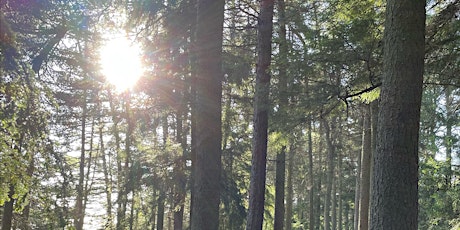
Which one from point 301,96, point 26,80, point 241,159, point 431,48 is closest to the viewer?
point 26,80

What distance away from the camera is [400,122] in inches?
150

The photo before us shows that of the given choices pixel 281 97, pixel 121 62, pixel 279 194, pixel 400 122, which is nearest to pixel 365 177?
pixel 279 194

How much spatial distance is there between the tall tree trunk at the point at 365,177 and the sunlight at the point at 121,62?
5.70 m

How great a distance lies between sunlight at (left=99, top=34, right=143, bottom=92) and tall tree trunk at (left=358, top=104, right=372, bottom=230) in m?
5.70

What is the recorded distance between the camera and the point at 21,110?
150 inches

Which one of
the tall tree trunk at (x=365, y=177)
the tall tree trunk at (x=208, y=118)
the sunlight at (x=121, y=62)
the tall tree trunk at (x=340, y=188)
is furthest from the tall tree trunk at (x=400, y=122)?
the tall tree trunk at (x=340, y=188)

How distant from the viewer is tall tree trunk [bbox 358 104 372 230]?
9656 millimetres

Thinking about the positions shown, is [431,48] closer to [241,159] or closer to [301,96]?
[301,96]

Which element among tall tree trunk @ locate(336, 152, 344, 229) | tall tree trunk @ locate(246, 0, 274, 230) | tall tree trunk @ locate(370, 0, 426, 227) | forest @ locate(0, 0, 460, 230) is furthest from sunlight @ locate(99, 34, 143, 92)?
tall tree trunk @ locate(336, 152, 344, 229)

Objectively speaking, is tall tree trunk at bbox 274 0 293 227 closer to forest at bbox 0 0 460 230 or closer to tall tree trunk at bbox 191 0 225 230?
forest at bbox 0 0 460 230

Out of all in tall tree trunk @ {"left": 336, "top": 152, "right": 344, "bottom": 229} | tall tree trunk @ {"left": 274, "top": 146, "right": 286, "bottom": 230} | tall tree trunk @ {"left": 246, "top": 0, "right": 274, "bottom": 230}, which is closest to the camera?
tall tree trunk @ {"left": 246, "top": 0, "right": 274, "bottom": 230}

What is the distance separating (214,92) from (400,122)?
2480mm

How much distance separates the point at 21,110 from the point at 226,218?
7.50m

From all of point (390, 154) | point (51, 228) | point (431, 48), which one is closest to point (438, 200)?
point (431, 48)
